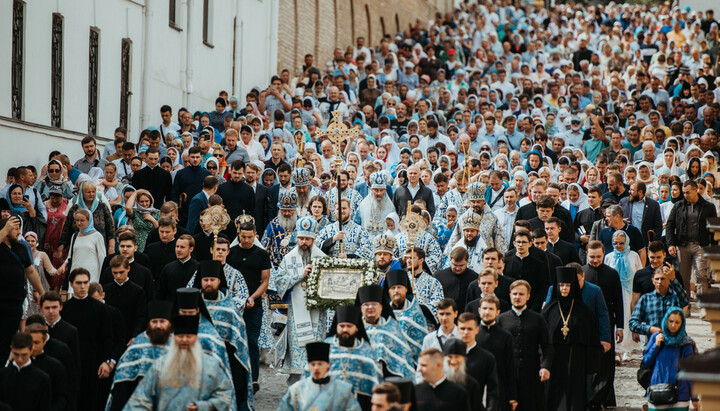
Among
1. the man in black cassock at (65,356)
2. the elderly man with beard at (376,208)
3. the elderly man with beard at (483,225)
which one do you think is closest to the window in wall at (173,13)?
the elderly man with beard at (376,208)

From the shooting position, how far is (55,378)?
9281mm

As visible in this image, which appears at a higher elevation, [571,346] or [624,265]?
[624,265]

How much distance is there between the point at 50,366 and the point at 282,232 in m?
5.08

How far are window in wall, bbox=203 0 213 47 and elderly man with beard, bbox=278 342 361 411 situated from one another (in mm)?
17977

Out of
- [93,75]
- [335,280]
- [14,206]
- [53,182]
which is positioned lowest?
[335,280]

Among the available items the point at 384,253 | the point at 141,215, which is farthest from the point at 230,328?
the point at 141,215

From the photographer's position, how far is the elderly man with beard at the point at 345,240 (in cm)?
1361

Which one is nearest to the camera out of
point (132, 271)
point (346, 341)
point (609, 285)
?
point (346, 341)

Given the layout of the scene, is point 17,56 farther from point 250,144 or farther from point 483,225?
point 483,225

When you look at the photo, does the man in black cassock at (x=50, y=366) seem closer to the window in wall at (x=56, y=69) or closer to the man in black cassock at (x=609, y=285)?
the man in black cassock at (x=609, y=285)

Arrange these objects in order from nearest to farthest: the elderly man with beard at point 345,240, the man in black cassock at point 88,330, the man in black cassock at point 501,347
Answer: the man in black cassock at point 501,347 < the man in black cassock at point 88,330 < the elderly man with beard at point 345,240

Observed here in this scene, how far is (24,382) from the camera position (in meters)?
9.02

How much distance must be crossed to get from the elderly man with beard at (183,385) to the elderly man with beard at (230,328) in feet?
5.20

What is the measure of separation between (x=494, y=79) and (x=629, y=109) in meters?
4.89
